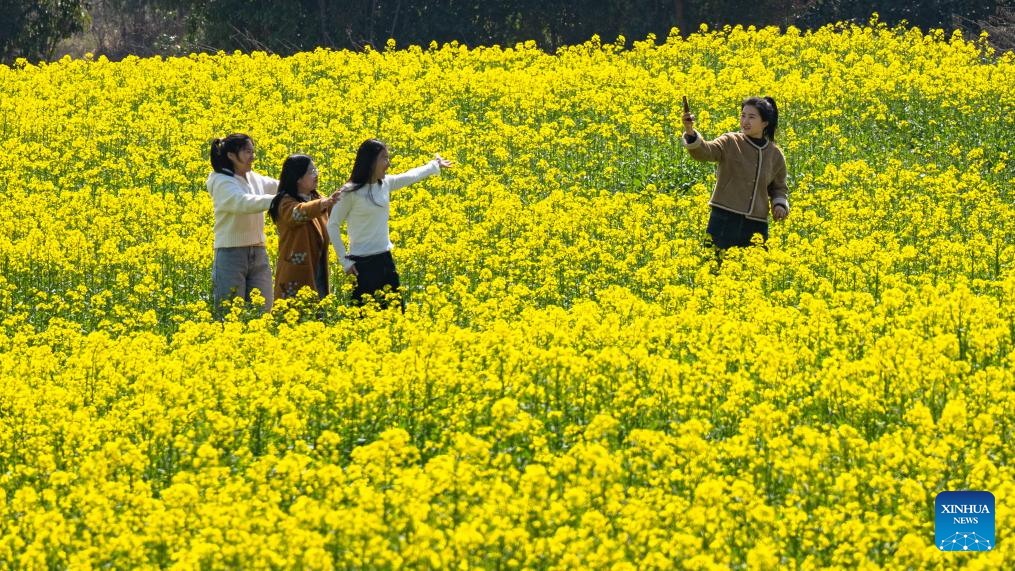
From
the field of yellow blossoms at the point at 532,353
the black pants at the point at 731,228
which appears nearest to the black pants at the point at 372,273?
the field of yellow blossoms at the point at 532,353

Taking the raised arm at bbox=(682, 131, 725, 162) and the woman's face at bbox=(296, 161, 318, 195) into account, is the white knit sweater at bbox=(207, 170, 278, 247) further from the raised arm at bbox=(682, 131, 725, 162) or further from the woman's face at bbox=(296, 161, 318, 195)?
the raised arm at bbox=(682, 131, 725, 162)

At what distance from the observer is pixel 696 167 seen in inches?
600

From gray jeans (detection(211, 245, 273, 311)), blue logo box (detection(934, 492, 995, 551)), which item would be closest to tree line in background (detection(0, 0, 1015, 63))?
gray jeans (detection(211, 245, 273, 311))

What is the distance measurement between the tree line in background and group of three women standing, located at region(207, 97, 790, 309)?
838 inches

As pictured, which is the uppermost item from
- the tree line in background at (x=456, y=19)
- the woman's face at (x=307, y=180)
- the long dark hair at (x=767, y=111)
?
the tree line in background at (x=456, y=19)

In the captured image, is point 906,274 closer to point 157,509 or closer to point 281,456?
point 281,456

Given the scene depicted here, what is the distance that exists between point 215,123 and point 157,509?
11984 mm

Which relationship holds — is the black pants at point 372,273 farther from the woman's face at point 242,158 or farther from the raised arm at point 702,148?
the raised arm at point 702,148

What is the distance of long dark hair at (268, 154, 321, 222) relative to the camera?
9.73m

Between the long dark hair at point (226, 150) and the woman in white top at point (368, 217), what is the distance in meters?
0.86

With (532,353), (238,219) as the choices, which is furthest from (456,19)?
(532,353)

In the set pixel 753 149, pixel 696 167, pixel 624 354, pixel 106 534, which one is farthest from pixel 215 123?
pixel 106 534

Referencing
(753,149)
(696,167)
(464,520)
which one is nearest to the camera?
(464,520)

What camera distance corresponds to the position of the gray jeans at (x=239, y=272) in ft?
33.7
